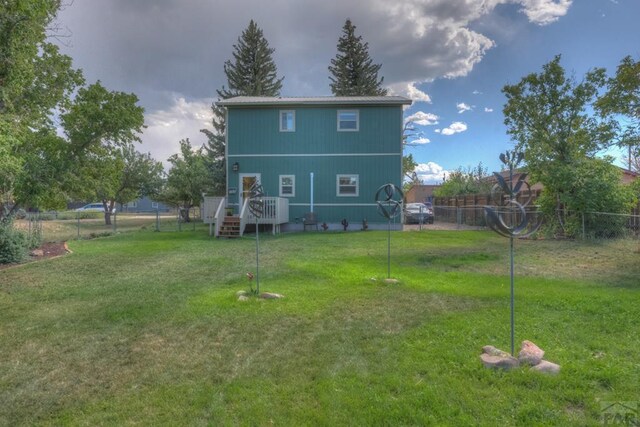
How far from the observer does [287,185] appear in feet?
52.9

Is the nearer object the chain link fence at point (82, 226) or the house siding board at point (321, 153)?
the chain link fence at point (82, 226)

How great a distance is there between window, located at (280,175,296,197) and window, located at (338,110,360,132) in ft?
10.5

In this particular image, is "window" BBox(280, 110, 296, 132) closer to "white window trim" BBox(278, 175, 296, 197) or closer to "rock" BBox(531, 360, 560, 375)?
"white window trim" BBox(278, 175, 296, 197)

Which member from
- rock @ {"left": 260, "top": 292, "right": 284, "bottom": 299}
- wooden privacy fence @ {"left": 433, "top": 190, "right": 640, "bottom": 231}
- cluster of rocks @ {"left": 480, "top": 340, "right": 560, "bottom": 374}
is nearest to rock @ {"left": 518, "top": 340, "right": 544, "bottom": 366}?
cluster of rocks @ {"left": 480, "top": 340, "right": 560, "bottom": 374}

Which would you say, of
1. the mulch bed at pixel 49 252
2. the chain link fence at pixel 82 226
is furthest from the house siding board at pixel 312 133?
the mulch bed at pixel 49 252

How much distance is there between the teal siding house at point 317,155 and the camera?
52.3 ft

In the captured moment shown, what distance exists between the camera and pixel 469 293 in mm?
5402

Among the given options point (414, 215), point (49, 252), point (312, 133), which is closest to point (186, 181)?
point (312, 133)

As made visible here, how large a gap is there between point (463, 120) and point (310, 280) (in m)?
21.3

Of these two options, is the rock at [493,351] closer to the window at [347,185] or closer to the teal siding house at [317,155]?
the teal siding house at [317,155]

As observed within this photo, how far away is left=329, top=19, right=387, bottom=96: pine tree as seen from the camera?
29.1 metres

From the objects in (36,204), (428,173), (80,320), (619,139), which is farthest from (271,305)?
(428,173)

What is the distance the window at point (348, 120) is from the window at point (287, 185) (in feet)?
10.5

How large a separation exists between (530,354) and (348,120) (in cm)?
1415
